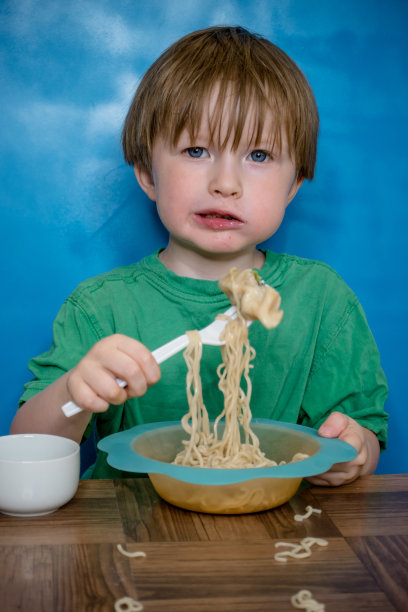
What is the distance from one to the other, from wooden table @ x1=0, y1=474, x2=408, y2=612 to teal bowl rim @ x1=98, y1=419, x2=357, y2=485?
85 mm

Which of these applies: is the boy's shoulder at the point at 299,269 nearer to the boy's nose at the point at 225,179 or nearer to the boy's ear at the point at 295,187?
the boy's ear at the point at 295,187

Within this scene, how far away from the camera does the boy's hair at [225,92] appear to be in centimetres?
141

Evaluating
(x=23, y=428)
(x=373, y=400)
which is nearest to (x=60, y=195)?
(x=23, y=428)

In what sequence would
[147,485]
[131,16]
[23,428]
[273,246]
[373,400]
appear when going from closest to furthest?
[147,485] < [23,428] < [373,400] < [131,16] < [273,246]

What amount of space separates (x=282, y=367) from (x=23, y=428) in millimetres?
594

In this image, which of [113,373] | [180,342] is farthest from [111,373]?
[180,342]

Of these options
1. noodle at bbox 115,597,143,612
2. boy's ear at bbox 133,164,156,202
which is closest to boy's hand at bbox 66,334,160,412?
noodle at bbox 115,597,143,612

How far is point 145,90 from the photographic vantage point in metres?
1.54

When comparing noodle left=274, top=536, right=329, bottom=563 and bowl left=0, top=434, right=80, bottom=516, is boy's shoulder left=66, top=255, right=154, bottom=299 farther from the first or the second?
noodle left=274, top=536, right=329, bottom=563

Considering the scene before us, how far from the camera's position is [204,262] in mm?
1587

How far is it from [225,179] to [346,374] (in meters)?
0.54

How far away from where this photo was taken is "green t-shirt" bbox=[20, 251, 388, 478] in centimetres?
152

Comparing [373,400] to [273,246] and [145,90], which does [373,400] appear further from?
[145,90]

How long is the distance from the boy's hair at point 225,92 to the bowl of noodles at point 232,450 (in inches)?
17.2
